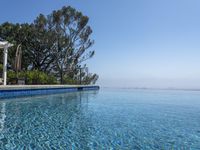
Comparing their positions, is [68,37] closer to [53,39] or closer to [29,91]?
[53,39]

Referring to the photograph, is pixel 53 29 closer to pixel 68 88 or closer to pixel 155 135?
pixel 68 88

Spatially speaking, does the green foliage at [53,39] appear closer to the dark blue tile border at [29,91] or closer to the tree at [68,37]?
the tree at [68,37]

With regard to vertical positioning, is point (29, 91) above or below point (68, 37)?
below

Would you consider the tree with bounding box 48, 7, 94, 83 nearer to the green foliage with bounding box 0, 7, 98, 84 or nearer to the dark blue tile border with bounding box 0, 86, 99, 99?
the green foliage with bounding box 0, 7, 98, 84

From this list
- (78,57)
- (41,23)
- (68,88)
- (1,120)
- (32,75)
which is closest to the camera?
(1,120)

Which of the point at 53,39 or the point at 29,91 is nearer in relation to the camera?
the point at 29,91

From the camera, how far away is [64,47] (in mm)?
24203

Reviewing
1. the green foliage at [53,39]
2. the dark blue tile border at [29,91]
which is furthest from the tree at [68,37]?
the dark blue tile border at [29,91]

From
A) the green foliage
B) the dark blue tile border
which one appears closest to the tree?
the green foliage

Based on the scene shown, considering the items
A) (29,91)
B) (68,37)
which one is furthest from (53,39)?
(29,91)

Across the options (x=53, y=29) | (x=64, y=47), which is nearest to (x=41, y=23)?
(x=53, y=29)

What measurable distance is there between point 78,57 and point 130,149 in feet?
75.0

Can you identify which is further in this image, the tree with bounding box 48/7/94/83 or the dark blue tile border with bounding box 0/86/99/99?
the tree with bounding box 48/7/94/83

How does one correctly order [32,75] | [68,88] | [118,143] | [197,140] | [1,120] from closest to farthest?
1. [118,143]
2. [197,140]
3. [1,120]
4. [32,75]
5. [68,88]
